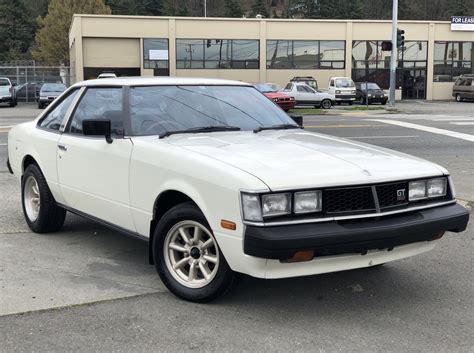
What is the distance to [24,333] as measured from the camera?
11.8 ft

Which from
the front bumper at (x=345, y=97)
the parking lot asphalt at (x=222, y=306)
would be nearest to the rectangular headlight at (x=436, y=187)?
the parking lot asphalt at (x=222, y=306)

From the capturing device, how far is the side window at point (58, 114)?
5.68 m

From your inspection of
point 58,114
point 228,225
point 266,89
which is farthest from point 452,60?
point 228,225

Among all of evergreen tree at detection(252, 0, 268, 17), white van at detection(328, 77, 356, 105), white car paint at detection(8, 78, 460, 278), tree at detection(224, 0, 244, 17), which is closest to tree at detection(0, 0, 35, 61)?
tree at detection(224, 0, 244, 17)

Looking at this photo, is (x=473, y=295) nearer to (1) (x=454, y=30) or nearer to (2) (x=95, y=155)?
(2) (x=95, y=155)

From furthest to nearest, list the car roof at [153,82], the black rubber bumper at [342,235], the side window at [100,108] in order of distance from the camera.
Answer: the car roof at [153,82]
the side window at [100,108]
the black rubber bumper at [342,235]

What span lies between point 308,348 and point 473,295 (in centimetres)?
166

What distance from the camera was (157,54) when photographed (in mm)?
43812

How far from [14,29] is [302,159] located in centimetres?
8579

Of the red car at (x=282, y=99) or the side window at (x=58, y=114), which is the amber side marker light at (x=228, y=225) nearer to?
the side window at (x=58, y=114)

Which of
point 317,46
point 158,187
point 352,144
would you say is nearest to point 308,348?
point 158,187

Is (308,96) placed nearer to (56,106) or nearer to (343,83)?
(343,83)

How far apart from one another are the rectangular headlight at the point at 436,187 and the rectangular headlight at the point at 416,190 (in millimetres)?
52

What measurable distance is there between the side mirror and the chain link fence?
34556 millimetres
